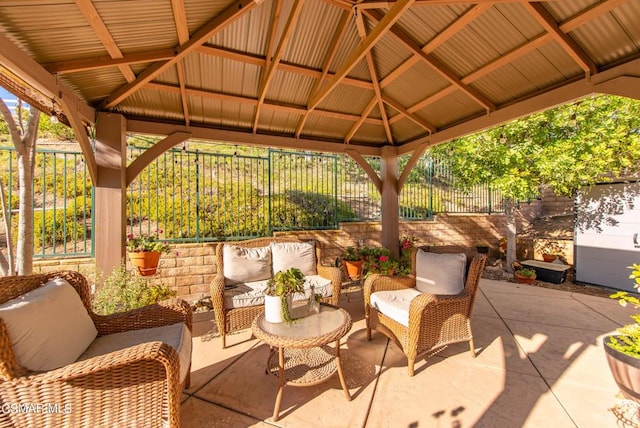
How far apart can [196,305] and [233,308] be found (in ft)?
4.96

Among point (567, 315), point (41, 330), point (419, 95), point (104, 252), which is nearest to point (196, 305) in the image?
point (104, 252)

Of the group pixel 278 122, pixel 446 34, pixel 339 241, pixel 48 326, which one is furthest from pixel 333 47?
pixel 339 241

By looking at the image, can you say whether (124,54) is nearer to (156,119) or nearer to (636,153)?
(156,119)

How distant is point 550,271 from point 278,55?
272 inches

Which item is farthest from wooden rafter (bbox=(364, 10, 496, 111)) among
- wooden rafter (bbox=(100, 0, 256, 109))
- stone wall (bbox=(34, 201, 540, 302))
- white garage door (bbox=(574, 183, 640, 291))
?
white garage door (bbox=(574, 183, 640, 291))

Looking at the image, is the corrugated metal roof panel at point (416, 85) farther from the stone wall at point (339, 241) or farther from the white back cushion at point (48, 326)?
the white back cushion at point (48, 326)

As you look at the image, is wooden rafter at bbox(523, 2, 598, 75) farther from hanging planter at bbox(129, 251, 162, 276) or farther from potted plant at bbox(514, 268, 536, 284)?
hanging planter at bbox(129, 251, 162, 276)

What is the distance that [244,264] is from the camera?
11.2 feet

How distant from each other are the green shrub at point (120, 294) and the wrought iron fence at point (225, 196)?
1.24 meters

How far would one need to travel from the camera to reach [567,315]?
12.1ft

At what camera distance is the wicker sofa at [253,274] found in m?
2.93

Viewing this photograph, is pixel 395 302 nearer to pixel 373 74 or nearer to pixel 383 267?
pixel 383 267

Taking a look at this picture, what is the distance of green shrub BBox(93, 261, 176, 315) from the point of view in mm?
2838

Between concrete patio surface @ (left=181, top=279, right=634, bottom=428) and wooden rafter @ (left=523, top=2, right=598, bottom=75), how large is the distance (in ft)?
9.31
